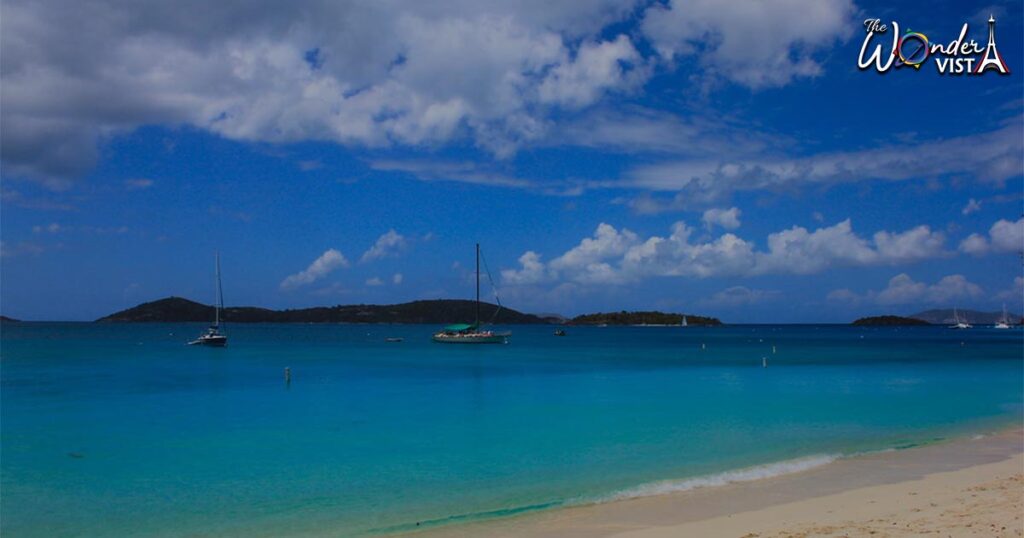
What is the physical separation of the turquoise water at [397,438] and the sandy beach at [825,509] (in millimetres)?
1163

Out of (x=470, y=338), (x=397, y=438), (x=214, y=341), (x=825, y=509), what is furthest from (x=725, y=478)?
(x=214, y=341)

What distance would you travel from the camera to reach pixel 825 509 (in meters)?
11.8

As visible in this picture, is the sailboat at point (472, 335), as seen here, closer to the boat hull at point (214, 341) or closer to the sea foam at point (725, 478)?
the boat hull at point (214, 341)

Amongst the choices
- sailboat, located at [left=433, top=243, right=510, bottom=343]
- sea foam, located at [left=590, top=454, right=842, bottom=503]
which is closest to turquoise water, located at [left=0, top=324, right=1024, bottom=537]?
sea foam, located at [left=590, top=454, right=842, bottom=503]

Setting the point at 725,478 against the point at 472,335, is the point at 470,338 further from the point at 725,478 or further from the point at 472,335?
the point at 725,478

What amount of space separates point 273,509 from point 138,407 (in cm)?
1829

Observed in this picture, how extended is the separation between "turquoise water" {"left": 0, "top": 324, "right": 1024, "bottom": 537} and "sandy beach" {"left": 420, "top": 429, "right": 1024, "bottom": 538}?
1163mm

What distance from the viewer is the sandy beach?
33.5 ft

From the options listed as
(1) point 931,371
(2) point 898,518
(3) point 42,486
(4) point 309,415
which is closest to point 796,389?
(1) point 931,371

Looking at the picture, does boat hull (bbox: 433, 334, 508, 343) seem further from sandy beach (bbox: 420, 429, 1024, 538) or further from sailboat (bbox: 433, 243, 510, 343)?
sandy beach (bbox: 420, 429, 1024, 538)

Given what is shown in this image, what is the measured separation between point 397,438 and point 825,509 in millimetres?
12587

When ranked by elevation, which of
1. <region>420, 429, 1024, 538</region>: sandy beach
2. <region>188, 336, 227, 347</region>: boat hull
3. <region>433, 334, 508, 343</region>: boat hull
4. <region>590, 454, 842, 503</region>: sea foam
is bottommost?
<region>590, 454, 842, 503</region>: sea foam

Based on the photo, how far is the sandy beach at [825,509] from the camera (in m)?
10.2

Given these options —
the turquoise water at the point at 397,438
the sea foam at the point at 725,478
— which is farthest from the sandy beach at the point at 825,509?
the turquoise water at the point at 397,438
